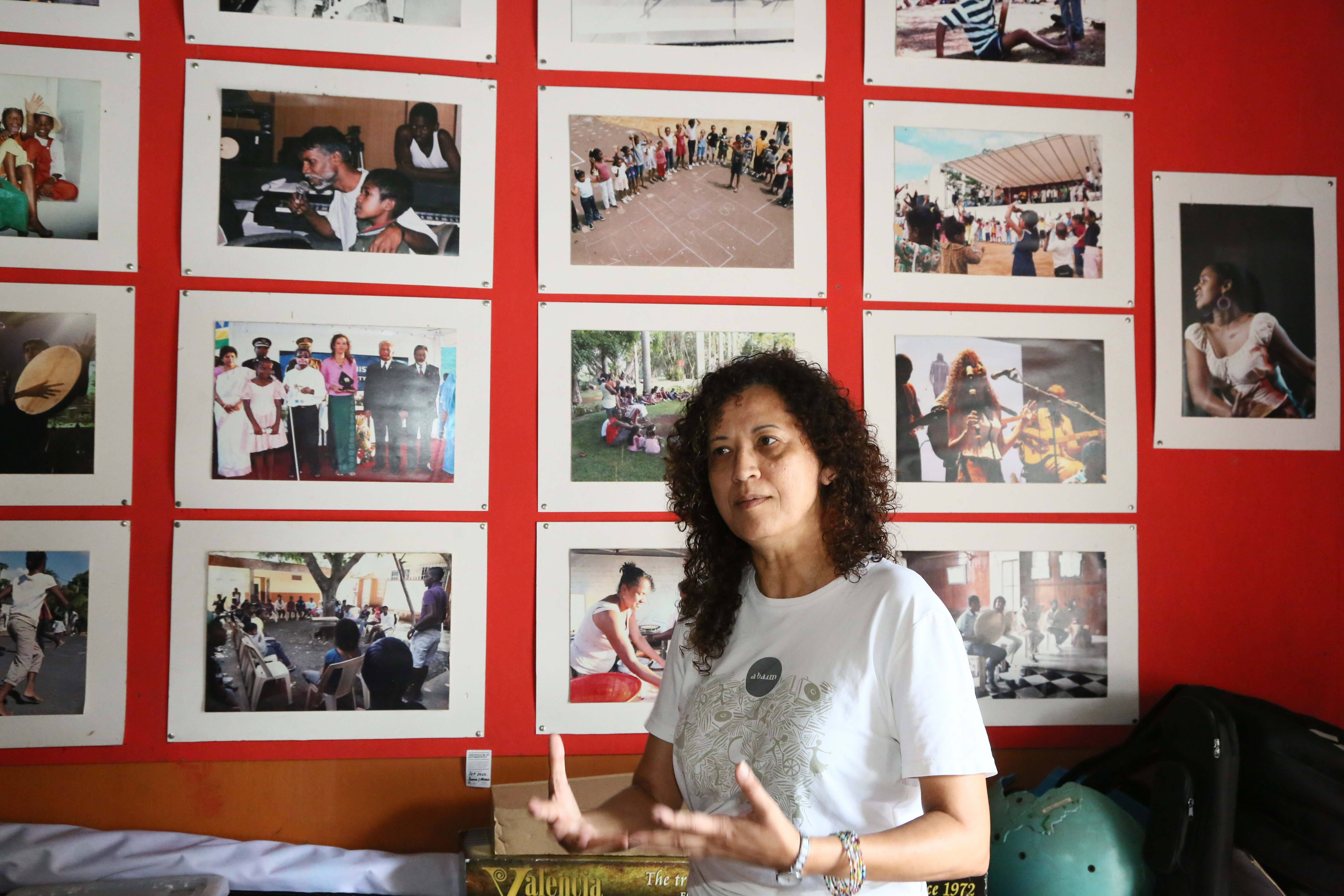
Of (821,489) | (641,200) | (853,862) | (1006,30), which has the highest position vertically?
(1006,30)

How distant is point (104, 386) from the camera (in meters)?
2.29

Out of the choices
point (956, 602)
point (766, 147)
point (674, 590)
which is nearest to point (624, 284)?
point (766, 147)

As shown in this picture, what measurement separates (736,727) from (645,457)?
120 cm

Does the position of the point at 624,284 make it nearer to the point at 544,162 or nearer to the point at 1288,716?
the point at 544,162

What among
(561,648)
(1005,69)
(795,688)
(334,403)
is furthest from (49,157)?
(1005,69)

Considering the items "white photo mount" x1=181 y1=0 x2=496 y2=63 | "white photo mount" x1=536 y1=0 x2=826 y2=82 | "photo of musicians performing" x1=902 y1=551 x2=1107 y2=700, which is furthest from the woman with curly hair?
"white photo mount" x1=181 y1=0 x2=496 y2=63

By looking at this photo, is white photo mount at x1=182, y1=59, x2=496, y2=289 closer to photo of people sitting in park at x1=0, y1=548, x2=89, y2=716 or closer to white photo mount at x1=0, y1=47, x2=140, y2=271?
white photo mount at x1=0, y1=47, x2=140, y2=271

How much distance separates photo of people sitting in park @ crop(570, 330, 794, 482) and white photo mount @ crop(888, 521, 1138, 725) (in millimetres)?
668

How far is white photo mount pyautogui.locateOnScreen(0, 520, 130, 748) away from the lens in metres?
2.24

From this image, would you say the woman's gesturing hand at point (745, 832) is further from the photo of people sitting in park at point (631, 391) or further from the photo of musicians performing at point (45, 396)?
the photo of musicians performing at point (45, 396)

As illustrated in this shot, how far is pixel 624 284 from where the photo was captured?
2.44 meters

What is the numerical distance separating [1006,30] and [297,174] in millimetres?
1978

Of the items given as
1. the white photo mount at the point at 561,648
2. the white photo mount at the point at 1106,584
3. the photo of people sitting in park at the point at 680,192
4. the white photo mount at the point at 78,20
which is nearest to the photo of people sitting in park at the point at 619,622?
the white photo mount at the point at 561,648

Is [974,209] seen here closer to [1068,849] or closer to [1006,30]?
[1006,30]
